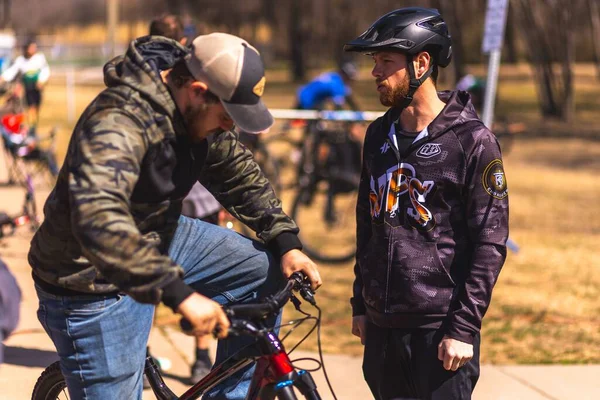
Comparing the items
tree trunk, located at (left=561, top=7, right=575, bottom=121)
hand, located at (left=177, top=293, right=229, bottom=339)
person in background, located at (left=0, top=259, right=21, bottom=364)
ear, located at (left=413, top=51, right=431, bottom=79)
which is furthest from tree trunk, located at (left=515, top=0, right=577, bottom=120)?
hand, located at (left=177, top=293, right=229, bottom=339)

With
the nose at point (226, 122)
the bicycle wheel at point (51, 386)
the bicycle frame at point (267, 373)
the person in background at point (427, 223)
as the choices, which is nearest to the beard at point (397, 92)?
the person in background at point (427, 223)

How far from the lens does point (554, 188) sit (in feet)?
47.2

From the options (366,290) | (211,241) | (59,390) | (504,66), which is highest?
(211,241)

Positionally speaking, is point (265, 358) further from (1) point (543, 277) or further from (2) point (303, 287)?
(1) point (543, 277)

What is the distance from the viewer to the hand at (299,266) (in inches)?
123

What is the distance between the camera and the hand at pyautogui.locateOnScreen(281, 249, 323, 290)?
10.3 feet

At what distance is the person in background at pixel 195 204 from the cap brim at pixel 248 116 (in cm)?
256

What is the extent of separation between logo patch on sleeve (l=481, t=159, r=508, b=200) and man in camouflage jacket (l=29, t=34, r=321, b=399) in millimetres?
659

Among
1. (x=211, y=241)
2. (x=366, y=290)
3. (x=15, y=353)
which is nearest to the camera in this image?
(x=211, y=241)

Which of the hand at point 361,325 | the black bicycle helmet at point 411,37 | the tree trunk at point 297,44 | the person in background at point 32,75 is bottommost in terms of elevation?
the tree trunk at point 297,44

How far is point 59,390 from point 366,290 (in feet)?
3.94

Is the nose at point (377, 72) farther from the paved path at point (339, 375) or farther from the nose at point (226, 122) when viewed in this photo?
the paved path at point (339, 375)

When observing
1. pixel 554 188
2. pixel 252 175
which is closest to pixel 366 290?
pixel 252 175

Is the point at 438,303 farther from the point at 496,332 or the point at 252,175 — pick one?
the point at 496,332
